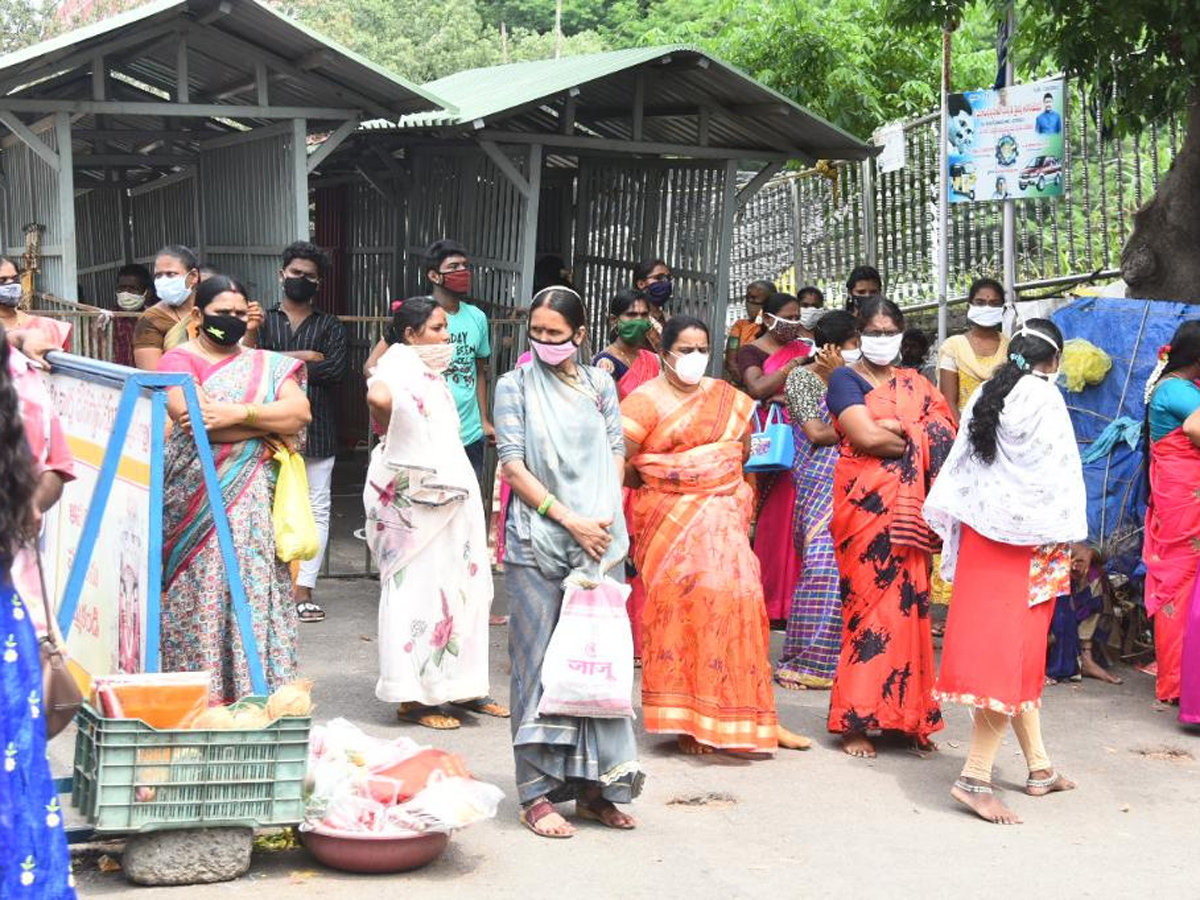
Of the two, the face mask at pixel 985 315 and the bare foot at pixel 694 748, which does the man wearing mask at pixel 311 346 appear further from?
the face mask at pixel 985 315

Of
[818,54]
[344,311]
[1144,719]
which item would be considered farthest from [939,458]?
[818,54]

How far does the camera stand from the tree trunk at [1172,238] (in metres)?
9.99

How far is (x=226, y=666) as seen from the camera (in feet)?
20.8

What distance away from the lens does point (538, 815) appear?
19.1ft

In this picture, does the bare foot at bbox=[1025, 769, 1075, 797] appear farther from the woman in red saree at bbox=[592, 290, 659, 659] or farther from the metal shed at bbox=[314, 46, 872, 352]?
the metal shed at bbox=[314, 46, 872, 352]

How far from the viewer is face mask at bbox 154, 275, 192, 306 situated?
26.8 ft

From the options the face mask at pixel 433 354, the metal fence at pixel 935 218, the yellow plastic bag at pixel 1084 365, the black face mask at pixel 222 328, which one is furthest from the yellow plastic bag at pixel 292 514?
the metal fence at pixel 935 218

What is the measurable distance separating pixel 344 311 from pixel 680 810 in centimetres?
1049

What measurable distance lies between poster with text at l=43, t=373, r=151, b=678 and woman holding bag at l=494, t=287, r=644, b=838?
122 centimetres

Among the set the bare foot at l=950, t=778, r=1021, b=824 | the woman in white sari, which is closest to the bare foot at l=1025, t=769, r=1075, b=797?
the bare foot at l=950, t=778, r=1021, b=824

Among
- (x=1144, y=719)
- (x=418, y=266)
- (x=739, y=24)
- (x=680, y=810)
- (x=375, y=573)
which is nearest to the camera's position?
(x=680, y=810)

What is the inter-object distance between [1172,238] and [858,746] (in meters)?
4.54

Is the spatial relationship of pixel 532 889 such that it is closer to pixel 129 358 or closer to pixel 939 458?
pixel 939 458

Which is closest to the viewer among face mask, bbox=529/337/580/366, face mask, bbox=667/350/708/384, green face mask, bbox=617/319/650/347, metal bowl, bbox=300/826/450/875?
metal bowl, bbox=300/826/450/875
